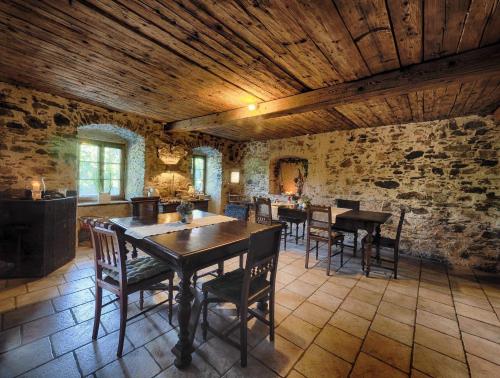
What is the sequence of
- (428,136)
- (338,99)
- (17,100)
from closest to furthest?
(338,99) → (17,100) → (428,136)

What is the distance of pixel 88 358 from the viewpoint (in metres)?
1.63

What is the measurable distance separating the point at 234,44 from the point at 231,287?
6.88 feet

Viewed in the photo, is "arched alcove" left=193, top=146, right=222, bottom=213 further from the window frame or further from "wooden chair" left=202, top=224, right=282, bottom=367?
"wooden chair" left=202, top=224, right=282, bottom=367

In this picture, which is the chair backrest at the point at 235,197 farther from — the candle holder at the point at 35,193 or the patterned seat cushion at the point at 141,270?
the patterned seat cushion at the point at 141,270

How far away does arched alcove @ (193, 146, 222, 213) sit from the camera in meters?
6.52

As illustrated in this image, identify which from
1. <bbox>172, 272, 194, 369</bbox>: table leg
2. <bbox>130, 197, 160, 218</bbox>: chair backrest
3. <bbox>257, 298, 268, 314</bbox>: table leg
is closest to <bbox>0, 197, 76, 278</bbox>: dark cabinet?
<bbox>130, 197, 160, 218</bbox>: chair backrest

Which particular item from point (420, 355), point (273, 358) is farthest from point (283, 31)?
point (420, 355)

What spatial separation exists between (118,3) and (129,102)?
2.33m

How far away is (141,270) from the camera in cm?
196

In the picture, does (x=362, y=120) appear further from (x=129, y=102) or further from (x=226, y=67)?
(x=129, y=102)

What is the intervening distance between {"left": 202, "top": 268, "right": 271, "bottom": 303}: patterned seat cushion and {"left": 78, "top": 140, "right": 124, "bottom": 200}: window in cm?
405

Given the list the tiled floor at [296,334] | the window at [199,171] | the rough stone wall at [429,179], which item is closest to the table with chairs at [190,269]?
the tiled floor at [296,334]

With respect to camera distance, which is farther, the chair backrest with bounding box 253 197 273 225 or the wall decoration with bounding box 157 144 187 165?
the wall decoration with bounding box 157 144 187 165

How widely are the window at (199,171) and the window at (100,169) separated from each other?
190cm
